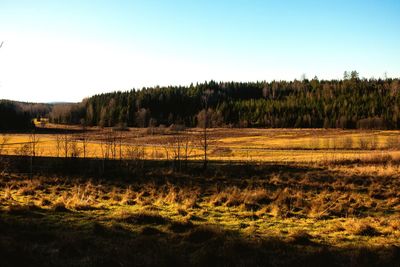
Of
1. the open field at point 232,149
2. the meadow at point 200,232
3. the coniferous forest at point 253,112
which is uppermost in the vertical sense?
the coniferous forest at point 253,112

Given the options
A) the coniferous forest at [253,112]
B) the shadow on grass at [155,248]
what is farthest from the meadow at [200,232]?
the coniferous forest at [253,112]

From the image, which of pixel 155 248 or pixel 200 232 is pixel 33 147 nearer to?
pixel 200 232

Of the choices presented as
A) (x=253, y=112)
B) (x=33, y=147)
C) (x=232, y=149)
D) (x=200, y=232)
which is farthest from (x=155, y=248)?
(x=253, y=112)

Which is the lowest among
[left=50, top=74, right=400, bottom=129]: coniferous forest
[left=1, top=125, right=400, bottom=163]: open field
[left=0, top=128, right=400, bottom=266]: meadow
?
[left=1, top=125, right=400, bottom=163]: open field

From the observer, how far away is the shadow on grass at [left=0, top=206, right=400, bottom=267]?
7656mm

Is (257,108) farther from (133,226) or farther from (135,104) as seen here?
(133,226)

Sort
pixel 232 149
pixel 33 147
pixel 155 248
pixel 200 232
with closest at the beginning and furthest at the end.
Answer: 1. pixel 155 248
2. pixel 200 232
3. pixel 33 147
4. pixel 232 149

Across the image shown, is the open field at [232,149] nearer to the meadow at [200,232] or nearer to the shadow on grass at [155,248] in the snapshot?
the meadow at [200,232]

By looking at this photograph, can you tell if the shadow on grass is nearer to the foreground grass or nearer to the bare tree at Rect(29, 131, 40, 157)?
the foreground grass

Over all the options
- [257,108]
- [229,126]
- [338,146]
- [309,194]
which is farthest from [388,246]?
[257,108]

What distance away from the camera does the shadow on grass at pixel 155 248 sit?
766cm

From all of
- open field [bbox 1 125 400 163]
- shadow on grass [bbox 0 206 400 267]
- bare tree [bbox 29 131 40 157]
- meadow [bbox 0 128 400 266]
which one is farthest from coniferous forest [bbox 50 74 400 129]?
shadow on grass [bbox 0 206 400 267]

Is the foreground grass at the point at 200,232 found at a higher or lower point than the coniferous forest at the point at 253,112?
lower

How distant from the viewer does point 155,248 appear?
855cm
